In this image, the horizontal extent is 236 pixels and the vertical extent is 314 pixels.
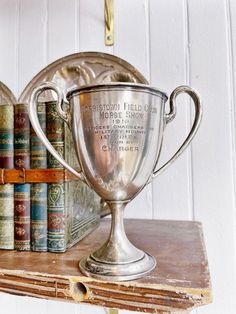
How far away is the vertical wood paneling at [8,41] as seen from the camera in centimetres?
82

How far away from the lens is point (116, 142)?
0.36m

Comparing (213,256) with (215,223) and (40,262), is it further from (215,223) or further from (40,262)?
(40,262)

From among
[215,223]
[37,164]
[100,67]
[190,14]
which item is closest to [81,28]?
[100,67]

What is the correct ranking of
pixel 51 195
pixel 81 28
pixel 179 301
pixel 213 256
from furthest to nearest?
pixel 81 28 < pixel 213 256 < pixel 51 195 < pixel 179 301

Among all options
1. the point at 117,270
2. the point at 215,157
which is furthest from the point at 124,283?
the point at 215,157

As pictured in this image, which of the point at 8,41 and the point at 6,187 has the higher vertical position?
the point at 8,41

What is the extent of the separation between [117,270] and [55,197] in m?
0.16

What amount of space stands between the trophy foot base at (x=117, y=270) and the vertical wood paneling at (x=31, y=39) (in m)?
0.59

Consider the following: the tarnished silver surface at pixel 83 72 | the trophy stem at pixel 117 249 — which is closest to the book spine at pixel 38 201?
the trophy stem at pixel 117 249

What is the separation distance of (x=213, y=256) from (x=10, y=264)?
1.51 feet

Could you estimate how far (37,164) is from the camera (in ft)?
1.56

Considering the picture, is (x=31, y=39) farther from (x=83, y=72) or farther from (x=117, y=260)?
(x=117, y=260)

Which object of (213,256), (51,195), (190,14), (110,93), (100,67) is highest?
(190,14)

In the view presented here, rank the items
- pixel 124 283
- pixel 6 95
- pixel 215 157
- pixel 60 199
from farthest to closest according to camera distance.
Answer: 1. pixel 6 95
2. pixel 215 157
3. pixel 60 199
4. pixel 124 283
